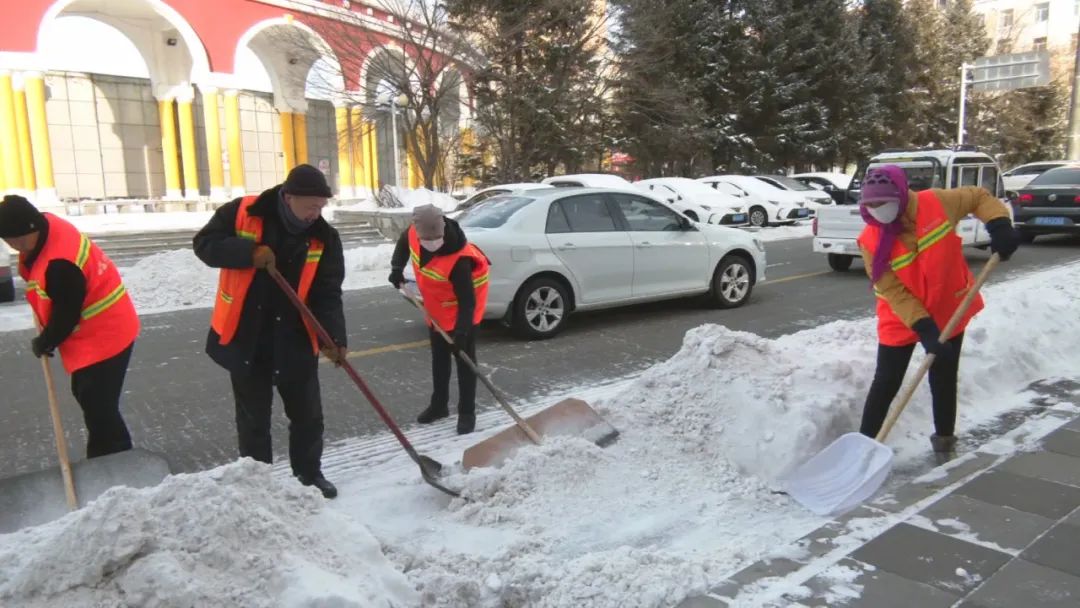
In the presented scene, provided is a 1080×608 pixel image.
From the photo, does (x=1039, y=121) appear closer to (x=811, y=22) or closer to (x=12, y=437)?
(x=811, y=22)

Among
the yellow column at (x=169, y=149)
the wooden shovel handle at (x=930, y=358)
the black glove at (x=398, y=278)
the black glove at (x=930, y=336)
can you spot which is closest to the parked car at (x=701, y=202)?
the black glove at (x=398, y=278)

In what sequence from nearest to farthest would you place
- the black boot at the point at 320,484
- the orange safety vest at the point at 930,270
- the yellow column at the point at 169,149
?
the orange safety vest at the point at 930,270
the black boot at the point at 320,484
the yellow column at the point at 169,149

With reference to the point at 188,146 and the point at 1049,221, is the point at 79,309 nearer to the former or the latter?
the point at 1049,221

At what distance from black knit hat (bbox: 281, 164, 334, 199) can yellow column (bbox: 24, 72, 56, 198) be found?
22.0 meters

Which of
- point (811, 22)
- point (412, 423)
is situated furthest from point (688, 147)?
point (412, 423)

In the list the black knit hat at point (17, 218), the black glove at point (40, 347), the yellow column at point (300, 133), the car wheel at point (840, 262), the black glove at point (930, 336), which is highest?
the yellow column at point (300, 133)

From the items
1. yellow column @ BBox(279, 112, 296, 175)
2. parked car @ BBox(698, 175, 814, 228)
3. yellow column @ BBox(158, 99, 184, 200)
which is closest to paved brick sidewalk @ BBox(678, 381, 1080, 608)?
parked car @ BBox(698, 175, 814, 228)

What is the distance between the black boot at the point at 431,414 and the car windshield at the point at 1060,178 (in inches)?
584

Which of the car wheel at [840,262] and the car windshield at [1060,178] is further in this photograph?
the car windshield at [1060,178]

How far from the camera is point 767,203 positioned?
71.2ft

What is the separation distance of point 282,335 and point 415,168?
23.2m

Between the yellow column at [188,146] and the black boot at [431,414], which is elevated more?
the yellow column at [188,146]

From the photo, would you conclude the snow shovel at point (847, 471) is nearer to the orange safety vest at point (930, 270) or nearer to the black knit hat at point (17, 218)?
the orange safety vest at point (930, 270)

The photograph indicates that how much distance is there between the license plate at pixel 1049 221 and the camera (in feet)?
47.5
